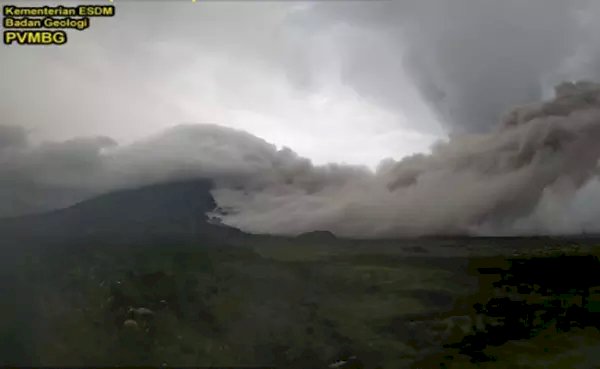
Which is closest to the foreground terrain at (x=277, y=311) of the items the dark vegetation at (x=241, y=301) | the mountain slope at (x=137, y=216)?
the dark vegetation at (x=241, y=301)

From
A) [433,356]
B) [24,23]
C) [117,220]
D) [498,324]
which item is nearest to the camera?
[24,23]

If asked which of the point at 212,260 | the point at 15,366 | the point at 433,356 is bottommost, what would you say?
the point at 433,356

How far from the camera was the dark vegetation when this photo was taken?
82375 mm

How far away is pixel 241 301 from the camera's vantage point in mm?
99438

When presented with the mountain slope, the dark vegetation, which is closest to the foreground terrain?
the dark vegetation

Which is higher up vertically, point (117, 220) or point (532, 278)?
point (117, 220)

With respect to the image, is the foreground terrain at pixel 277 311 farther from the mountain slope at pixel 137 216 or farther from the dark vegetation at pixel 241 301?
the mountain slope at pixel 137 216

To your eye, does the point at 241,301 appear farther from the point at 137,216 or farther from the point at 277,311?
Result: the point at 137,216

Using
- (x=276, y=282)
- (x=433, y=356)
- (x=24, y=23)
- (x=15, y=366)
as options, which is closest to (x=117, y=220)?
(x=276, y=282)

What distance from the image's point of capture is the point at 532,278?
152 meters

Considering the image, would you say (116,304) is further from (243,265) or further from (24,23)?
(24,23)

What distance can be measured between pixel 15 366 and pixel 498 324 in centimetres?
9571

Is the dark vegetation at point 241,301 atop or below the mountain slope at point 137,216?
below

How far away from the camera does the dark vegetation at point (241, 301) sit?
82375 mm
